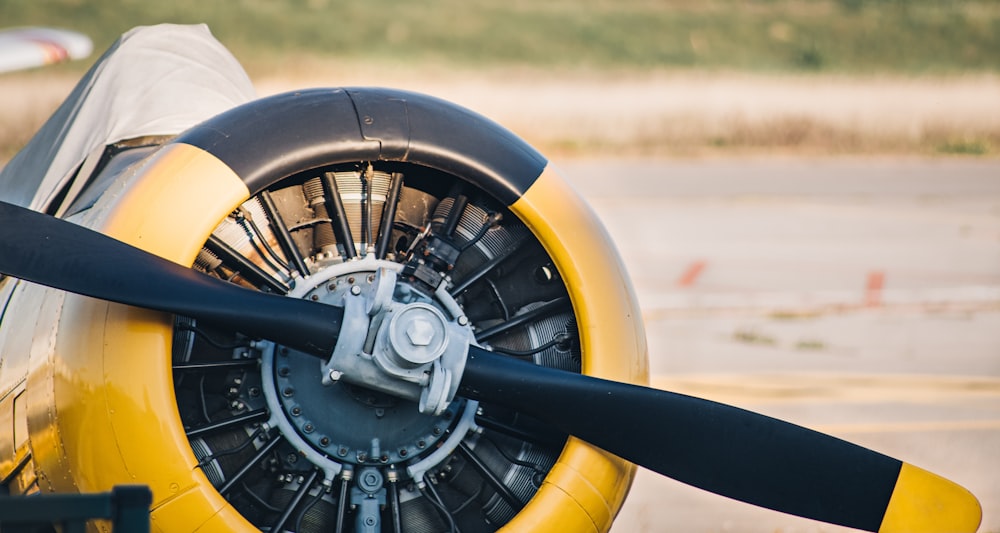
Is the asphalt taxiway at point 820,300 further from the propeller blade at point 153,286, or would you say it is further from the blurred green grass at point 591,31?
the blurred green grass at point 591,31

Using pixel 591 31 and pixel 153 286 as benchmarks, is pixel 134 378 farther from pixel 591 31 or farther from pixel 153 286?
pixel 591 31

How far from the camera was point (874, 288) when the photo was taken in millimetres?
11781

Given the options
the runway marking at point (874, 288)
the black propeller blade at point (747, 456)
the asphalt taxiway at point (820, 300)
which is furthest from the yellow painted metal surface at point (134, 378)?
the runway marking at point (874, 288)

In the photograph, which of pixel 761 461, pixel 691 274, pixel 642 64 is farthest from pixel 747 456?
pixel 642 64

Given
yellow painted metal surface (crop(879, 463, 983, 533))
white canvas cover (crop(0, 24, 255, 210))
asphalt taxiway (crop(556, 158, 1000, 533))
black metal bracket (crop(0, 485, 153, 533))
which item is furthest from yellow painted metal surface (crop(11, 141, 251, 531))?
asphalt taxiway (crop(556, 158, 1000, 533))

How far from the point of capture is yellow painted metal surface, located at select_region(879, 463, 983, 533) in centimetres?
315

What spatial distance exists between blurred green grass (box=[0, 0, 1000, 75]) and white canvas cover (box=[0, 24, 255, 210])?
2170 cm

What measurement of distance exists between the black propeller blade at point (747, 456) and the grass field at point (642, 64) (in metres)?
16.3

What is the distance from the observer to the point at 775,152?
20.2 metres

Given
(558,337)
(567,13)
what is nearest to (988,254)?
(558,337)

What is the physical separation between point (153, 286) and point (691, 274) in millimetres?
9743

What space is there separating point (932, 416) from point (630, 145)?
12720 mm

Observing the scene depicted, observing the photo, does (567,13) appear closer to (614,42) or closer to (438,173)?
(614,42)

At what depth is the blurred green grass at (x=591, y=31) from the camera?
2883 centimetres
